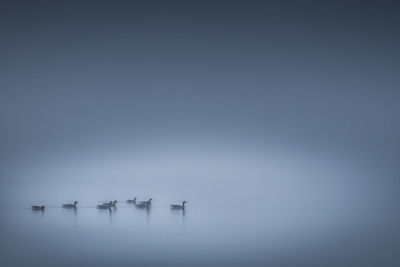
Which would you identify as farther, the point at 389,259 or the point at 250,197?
the point at 250,197

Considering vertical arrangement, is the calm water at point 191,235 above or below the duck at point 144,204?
below

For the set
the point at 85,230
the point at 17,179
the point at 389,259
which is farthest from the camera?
the point at 17,179

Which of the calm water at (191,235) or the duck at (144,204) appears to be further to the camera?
the duck at (144,204)

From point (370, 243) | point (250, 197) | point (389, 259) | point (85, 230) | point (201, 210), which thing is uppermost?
point (250, 197)

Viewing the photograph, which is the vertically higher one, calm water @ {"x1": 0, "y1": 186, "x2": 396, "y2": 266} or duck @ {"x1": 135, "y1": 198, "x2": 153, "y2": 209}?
duck @ {"x1": 135, "y1": 198, "x2": 153, "y2": 209}

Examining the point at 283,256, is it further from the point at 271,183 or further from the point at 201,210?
the point at 271,183

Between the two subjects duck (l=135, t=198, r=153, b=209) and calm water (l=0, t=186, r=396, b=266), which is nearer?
calm water (l=0, t=186, r=396, b=266)

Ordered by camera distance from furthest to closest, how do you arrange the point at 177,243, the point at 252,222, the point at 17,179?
the point at 17,179, the point at 252,222, the point at 177,243

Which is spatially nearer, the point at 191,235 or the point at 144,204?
the point at 191,235

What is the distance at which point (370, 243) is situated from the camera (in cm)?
507

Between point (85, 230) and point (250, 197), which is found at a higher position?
point (250, 197)

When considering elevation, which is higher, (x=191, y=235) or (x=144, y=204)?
(x=144, y=204)

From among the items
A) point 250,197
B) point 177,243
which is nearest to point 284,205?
point 250,197

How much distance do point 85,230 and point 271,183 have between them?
439 centimetres
